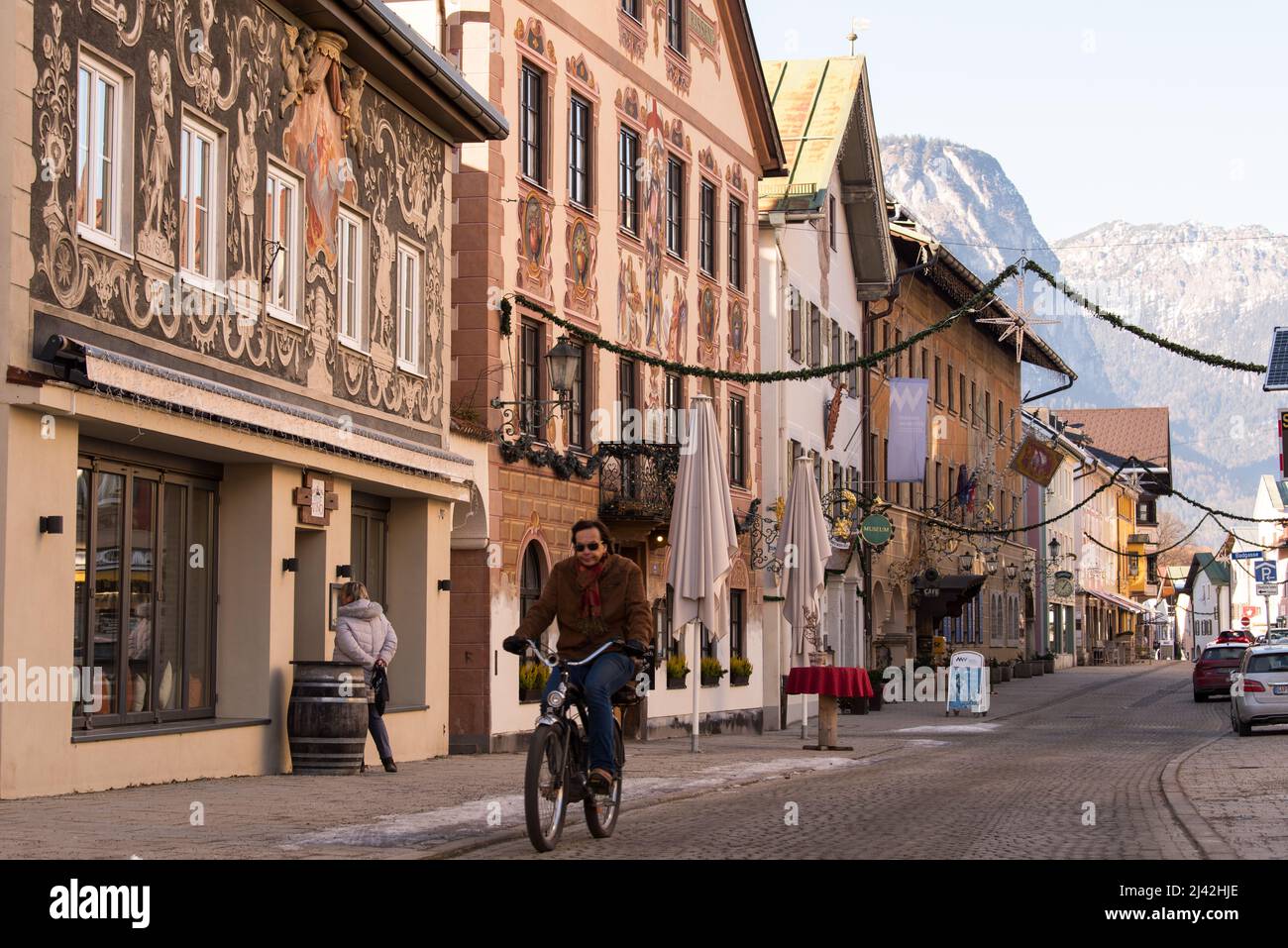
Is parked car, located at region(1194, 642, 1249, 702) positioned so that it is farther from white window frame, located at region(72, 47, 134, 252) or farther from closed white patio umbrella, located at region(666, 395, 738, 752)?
white window frame, located at region(72, 47, 134, 252)

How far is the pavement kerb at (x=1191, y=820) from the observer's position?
41.9 feet

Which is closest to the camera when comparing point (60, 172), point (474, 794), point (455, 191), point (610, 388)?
point (60, 172)

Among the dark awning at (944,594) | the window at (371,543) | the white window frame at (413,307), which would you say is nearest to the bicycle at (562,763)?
the window at (371,543)

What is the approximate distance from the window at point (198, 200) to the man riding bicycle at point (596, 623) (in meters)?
6.08

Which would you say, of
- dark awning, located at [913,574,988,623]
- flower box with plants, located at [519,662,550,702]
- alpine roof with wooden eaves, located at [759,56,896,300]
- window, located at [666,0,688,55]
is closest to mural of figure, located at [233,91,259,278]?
flower box with plants, located at [519,662,550,702]

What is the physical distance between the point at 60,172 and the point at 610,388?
50.4 ft

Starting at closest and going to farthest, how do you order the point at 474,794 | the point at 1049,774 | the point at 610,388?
1. the point at 474,794
2. the point at 1049,774
3. the point at 610,388

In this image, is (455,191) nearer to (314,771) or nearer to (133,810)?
(314,771)

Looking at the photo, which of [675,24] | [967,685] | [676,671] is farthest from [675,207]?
[967,685]

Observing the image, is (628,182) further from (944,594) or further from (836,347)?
(944,594)

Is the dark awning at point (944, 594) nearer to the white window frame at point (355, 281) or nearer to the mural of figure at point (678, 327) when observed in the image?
the mural of figure at point (678, 327)
